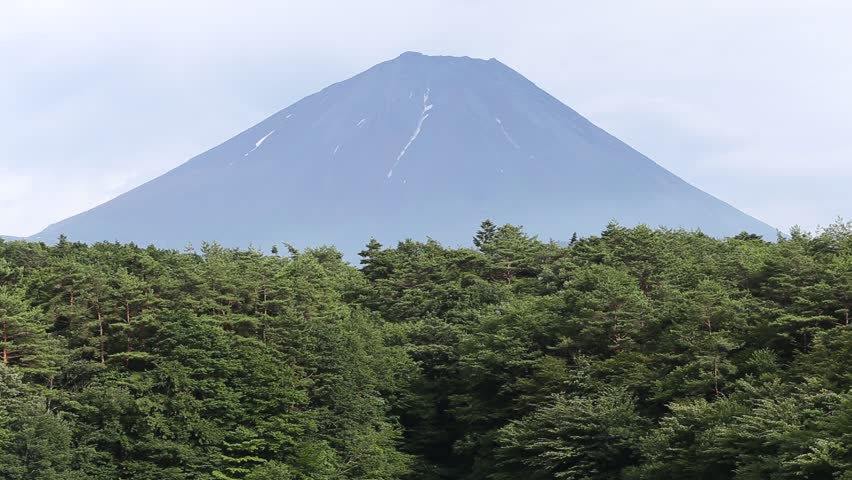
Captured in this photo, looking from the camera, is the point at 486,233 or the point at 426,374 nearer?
the point at 426,374

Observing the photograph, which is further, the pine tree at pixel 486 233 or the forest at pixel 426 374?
the pine tree at pixel 486 233

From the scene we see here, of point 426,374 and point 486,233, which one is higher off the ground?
Result: point 486,233

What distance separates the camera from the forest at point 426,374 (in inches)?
1160

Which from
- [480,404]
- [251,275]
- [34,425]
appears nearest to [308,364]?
[251,275]

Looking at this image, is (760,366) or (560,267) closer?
(760,366)

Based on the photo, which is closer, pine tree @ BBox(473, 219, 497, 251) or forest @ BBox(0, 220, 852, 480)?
forest @ BBox(0, 220, 852, 480)

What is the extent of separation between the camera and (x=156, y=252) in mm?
54750

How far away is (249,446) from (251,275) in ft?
29.0

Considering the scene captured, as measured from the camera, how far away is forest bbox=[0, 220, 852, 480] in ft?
96.7

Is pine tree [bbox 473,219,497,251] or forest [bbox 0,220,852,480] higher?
pine tree [bbox 473,219,497,251]

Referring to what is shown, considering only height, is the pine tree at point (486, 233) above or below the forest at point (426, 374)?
above

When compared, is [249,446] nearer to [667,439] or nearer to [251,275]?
[251,275]

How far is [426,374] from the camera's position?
4684 cm

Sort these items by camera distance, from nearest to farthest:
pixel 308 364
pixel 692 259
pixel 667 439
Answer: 1. pixel 667 439
2. pixel 308 364
3. pixel 692 259
